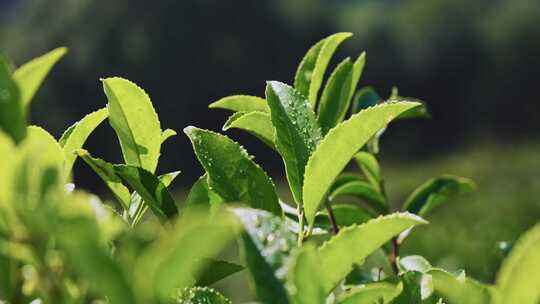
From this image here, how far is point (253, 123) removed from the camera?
0.66m

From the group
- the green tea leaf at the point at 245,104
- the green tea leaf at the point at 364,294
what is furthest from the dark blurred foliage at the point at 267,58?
the green tea leaf at the point at 364,294

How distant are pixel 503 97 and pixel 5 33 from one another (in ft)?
64.6

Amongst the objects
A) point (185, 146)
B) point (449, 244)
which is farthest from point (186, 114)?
point (449, 244)

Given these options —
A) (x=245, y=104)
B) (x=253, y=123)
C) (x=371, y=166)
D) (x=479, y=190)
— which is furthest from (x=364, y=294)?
(x=479, y=190)

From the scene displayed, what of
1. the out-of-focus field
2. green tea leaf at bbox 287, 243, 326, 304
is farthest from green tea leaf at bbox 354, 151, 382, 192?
the out-of-focus field

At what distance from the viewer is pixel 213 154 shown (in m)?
0.60

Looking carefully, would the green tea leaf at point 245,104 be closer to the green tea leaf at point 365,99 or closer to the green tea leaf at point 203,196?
the green tea leaf at point 203,196

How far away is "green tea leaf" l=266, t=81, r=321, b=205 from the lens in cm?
59

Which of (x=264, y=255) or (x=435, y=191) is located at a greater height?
(x=264, y=255)

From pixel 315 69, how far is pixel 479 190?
60.0 feet

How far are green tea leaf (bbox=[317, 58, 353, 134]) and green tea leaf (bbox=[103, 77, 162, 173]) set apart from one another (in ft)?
0.57

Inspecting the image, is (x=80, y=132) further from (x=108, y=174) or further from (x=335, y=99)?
(x=335, y=99)

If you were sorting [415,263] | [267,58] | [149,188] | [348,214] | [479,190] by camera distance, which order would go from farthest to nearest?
1. [267,58]
2. [479,190]
3. [348,214]
4. [415,263]
5. [149,188]

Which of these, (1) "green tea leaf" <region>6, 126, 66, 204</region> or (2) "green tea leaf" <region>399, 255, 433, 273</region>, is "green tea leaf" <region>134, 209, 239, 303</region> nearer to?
(1) "green tea leaf" <region>6, 126, 66, 204</region>
